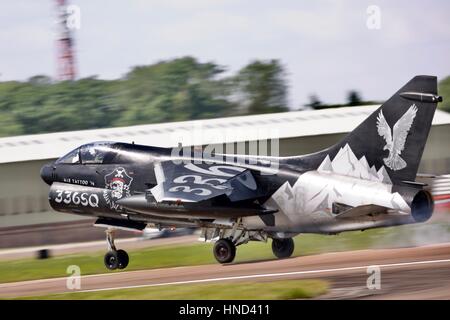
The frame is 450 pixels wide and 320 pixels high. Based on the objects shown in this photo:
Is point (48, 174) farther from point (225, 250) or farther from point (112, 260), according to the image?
point (225, 250)

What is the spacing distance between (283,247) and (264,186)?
2.64m

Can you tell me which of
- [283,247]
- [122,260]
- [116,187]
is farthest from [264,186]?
[122,260]

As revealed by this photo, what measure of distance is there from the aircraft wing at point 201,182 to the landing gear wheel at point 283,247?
240cm

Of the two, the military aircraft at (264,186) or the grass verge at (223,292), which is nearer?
the grass verge at (223,292)

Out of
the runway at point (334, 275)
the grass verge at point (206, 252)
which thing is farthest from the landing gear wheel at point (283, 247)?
the grass verge at point (206, 252)

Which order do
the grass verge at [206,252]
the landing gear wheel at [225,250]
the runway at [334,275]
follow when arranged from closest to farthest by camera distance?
the runway at [334,275]
the landing gear wheel at [225,250]
the grass verge at [206,252]

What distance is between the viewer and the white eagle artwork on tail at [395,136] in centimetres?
2600

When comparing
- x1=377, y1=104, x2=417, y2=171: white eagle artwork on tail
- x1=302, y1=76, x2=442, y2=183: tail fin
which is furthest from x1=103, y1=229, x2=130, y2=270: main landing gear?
x1=377, y1=104, x2=417, y2=171: white eagle artwork on tail

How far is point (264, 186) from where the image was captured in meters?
28.5

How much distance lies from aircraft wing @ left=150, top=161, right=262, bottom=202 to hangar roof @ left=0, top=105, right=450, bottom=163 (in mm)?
20438

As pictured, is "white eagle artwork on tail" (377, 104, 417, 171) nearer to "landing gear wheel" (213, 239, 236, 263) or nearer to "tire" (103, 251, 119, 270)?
"landing gear wheel" (213, 239, 236, 263)

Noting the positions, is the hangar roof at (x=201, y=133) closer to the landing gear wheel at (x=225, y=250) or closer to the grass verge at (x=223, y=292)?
the landing gear wheel at (x=225, y=250)

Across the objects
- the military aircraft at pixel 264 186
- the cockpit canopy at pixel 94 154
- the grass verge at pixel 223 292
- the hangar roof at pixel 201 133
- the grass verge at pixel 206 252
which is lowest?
the grass verge at pixel 223 292
